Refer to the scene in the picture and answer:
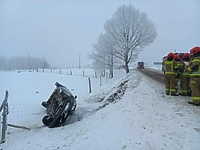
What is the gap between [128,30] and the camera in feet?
96.7

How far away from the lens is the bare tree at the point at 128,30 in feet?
96.0

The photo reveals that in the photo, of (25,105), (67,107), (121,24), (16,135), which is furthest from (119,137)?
(121,24)

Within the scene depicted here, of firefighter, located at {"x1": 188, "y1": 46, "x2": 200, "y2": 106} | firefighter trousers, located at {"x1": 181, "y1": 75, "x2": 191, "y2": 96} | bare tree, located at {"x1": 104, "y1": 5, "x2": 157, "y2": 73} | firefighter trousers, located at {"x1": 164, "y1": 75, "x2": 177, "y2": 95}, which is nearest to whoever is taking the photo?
firefighter, located at {"x1": 188, "y1": 46, "x2": 200, "y2": 106}

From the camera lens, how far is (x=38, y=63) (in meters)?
94.7

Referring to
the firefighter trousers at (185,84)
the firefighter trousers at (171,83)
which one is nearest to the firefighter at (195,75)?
the firefighter trousers at (171,83)

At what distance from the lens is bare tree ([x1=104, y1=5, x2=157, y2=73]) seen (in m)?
Answer: 29.2

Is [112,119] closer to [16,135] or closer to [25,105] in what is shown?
[16,135]

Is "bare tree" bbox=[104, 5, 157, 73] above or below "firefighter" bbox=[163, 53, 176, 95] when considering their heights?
above

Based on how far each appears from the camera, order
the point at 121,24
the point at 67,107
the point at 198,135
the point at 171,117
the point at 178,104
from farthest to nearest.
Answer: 1. the point at 121,24
2. the point at 67,107
3. the point at 178,104
4. the point at 171,117
5. the point at 198,135

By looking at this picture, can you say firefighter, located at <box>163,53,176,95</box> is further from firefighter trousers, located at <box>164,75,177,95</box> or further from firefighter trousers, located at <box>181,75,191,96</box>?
firefighter trousers, located at <box>181,75,191,96</box>

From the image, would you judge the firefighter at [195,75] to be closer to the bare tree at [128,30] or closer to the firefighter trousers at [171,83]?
the firefighter trousers at [171,83]

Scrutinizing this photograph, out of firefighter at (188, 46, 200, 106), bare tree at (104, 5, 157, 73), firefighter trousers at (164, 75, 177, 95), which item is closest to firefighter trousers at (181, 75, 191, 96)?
firefighter trousers at (164, 75, 177, 95)

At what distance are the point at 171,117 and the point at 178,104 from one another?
58.1 inches

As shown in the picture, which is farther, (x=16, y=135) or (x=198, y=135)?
(x=16, y=135)
